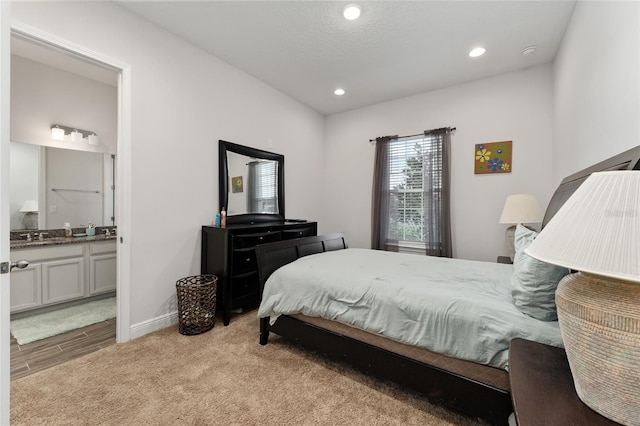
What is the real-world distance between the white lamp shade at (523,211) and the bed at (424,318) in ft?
1.80

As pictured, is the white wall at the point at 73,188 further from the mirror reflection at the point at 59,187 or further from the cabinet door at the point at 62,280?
the cabinet door at the point at 62,280

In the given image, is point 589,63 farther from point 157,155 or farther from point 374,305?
point 157,155

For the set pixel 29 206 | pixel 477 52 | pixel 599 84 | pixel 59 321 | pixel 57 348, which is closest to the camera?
pixel 599 84

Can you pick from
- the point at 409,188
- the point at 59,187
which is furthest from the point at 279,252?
the point at 59,187

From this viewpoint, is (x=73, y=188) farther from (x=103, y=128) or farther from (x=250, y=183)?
(x=250, y=183)

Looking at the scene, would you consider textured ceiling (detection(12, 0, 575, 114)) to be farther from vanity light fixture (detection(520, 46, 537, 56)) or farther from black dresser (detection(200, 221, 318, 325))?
black dresser (detection(200, 221, 318, 325))

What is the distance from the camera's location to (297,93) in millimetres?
3836

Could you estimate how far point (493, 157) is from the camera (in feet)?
10.7

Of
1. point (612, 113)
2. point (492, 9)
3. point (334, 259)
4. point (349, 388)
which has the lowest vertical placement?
point (349, 388)

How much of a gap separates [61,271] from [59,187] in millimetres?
1051

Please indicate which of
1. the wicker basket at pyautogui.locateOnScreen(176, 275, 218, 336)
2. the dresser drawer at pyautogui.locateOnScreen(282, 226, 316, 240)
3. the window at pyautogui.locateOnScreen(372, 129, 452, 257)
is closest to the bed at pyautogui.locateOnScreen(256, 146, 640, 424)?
the wicker basket at pyautogui.locateOnScreen(176, 275, 218, 336)

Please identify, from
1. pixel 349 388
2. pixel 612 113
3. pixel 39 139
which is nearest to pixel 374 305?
pixel 349 388

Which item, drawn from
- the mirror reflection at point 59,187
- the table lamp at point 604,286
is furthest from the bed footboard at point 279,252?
the mirror reflection at point 59,187

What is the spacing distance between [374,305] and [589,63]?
220 centimetres
